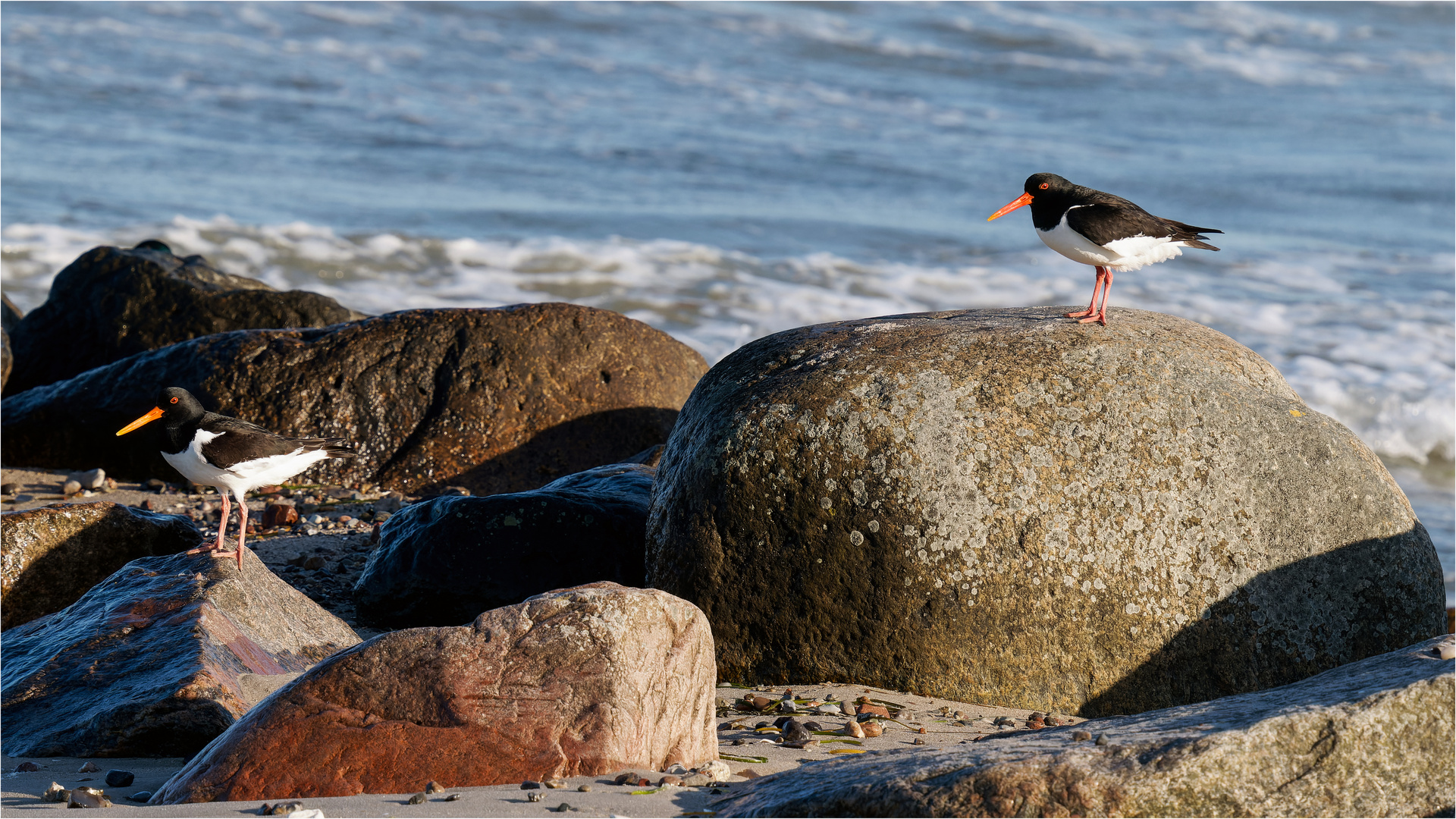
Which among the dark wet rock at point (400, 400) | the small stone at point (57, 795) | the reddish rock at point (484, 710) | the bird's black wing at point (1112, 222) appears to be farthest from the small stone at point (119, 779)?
the bird's black wing at point (1112, 222)

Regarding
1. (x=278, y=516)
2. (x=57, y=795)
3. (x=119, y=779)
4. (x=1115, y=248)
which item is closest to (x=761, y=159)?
(x=278, y=516)

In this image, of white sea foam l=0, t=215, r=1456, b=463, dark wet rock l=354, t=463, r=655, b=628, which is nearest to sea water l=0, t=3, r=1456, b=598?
white sea foam l=0, t=215, r=1456, b=463

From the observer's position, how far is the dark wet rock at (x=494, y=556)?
18.1 ft

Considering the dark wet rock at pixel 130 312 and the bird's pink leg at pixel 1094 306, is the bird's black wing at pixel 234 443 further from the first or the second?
the bird's pink leg at pixel 1094 306

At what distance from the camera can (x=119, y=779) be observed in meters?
3.80

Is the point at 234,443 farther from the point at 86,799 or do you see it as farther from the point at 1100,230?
the point at 1100,230

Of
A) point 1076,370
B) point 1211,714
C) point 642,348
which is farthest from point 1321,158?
point 1211,714

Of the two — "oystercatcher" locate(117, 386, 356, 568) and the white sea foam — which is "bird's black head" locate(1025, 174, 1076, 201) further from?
the white sea foam

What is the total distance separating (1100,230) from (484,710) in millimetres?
3509

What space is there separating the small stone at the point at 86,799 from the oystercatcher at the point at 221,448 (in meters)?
1.86

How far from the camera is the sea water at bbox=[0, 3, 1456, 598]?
13.0 m

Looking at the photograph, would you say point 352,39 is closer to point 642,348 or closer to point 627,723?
point 642,348

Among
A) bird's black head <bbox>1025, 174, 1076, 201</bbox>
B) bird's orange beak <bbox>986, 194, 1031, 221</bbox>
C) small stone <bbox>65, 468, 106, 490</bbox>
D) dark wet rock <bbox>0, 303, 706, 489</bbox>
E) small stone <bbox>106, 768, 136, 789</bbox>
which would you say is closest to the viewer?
small stone <bbox>106, 768, 136, 789</bbox>

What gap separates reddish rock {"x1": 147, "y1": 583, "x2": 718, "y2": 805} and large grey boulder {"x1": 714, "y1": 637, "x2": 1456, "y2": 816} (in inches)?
28.9
